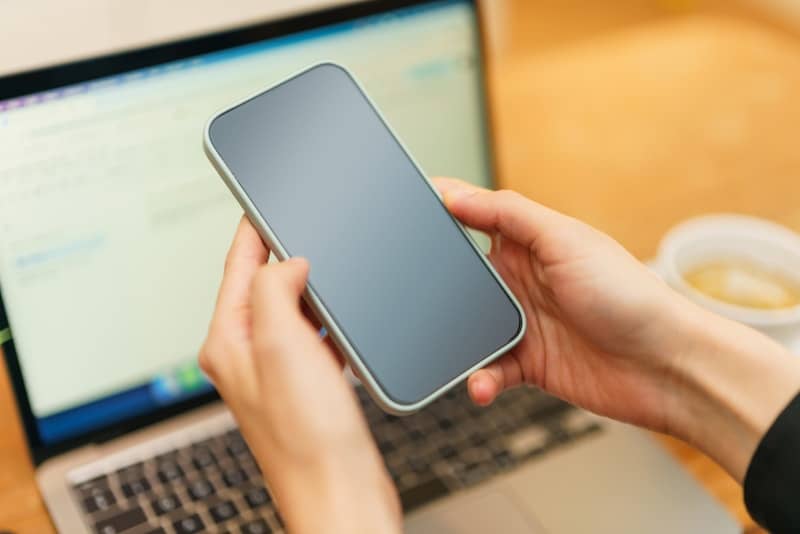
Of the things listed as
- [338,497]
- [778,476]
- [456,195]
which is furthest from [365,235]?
[778,476]

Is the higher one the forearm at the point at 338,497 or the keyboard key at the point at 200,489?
the forearm at the point at 338,497

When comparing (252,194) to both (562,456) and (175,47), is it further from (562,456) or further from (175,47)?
(562,456)

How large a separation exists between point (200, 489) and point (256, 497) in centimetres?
4

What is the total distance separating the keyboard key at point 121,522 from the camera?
57 centimetres

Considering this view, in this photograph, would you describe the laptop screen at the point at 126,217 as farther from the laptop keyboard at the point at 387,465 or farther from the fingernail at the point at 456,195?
the fingernail at the point at 456,195

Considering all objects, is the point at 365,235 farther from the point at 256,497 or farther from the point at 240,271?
the point at 256,497

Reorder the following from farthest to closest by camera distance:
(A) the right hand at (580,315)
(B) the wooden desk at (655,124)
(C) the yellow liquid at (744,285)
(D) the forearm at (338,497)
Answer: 1. (B) the wooden desk at (655,124)
2. (C) the yellow liquid at (744,285)
3. (A) the right hand at (580,315)
4. (D) the forearm at (338,497)

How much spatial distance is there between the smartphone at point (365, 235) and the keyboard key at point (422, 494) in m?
0.13

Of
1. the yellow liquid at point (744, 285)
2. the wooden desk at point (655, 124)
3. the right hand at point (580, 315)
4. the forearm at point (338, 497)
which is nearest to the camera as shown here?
the forearm at point (338, 497)

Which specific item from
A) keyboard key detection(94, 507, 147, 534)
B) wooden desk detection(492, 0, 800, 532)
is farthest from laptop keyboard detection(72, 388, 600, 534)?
wooden desk detection(492, 0, 800, 532)

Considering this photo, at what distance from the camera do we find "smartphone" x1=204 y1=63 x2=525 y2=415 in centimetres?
52

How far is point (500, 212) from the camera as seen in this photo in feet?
1.88

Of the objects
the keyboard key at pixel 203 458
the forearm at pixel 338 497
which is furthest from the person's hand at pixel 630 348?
the keyboard key at pixel 203 458

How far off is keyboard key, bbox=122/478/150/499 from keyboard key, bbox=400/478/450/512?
0.18 metres
